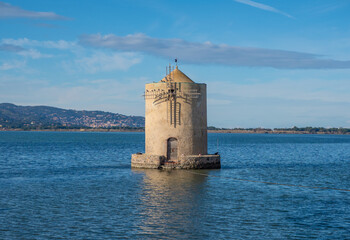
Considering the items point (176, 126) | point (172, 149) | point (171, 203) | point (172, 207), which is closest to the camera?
point (172, 207)

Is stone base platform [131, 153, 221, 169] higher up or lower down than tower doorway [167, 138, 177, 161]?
lower down

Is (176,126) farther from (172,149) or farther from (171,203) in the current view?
(171,203)

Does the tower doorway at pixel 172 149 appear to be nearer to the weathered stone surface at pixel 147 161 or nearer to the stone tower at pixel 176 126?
the stone tower at pixel 176 126

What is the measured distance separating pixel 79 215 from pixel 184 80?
17577mm

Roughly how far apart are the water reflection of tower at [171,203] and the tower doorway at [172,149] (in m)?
2.16

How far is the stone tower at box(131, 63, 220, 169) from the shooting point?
109 feet

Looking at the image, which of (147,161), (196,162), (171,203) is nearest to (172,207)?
(171,203)

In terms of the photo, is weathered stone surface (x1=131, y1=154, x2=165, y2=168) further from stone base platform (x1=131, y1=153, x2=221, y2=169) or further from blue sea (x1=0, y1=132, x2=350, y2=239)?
blue sea (x1=0, y1=132, x2=350, y2=239)

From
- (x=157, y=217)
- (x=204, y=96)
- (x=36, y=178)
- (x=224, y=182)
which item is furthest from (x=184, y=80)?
(x=157, y=217)

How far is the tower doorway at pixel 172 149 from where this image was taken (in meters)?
33.5

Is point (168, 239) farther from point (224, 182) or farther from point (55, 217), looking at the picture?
point (224, 182)

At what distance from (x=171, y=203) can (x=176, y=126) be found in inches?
494

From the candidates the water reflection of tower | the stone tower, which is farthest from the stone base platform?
the water reflection of tower

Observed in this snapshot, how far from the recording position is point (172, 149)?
33.6m
